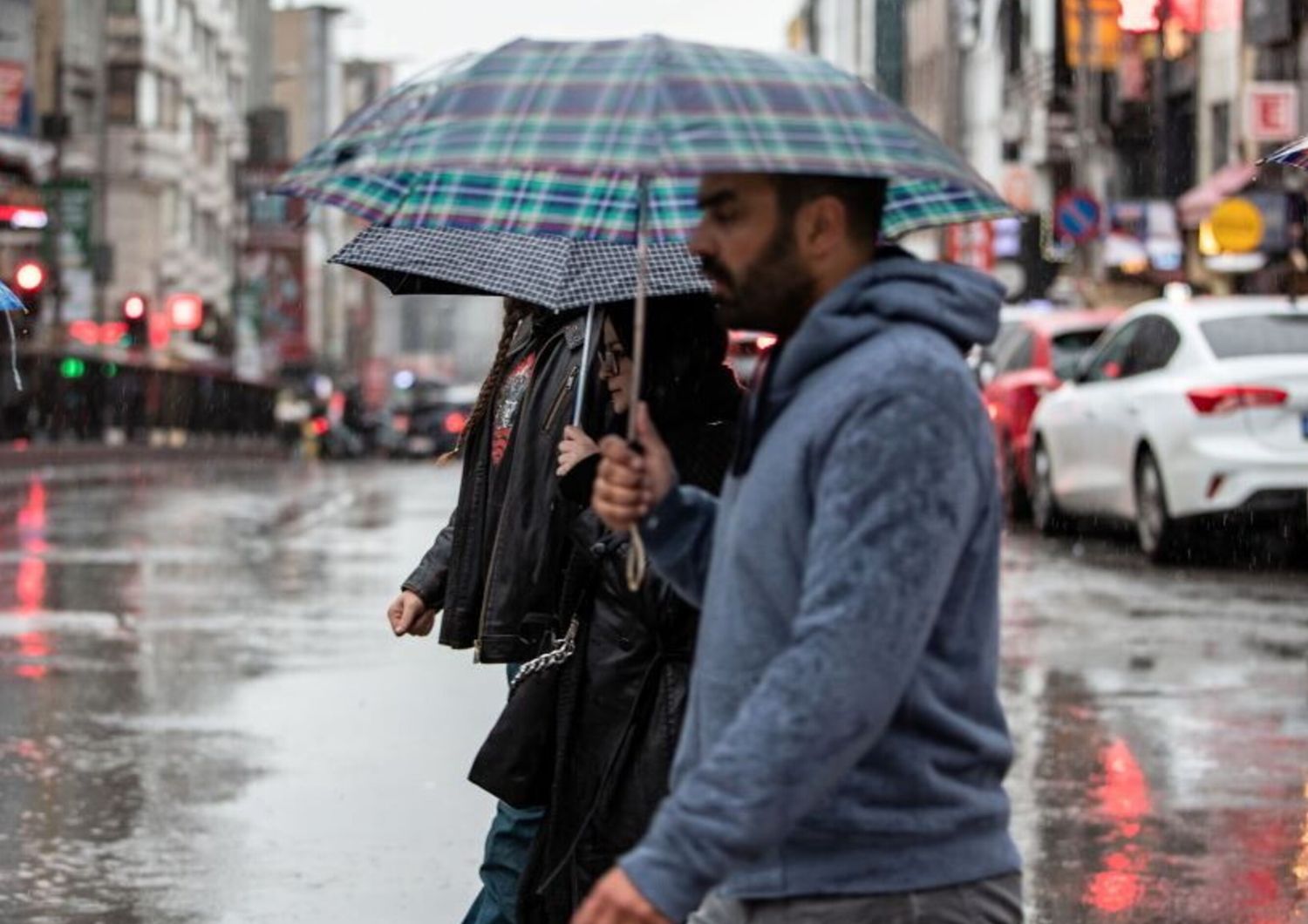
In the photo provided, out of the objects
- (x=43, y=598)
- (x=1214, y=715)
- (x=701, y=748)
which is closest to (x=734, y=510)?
(x=701, y=748)

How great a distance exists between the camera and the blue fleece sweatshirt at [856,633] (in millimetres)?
3131

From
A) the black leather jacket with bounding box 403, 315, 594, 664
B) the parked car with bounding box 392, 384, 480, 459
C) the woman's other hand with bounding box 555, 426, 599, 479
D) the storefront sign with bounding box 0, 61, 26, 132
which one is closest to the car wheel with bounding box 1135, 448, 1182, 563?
the black leather jacket with bounding box 403, 315, 594, 664

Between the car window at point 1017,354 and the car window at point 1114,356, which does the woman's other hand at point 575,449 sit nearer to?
the car window at point 1114,356

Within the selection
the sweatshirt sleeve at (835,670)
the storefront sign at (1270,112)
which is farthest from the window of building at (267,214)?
the sweatshirt sleeve at (835,670)

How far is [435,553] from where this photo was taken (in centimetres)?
604

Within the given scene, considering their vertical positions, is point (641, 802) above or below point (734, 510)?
below

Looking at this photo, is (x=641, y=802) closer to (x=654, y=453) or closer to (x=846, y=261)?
(x=654, y=453)

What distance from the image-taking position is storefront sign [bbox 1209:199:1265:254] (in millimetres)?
33344

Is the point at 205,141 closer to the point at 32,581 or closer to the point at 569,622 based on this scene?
the point at 32,581

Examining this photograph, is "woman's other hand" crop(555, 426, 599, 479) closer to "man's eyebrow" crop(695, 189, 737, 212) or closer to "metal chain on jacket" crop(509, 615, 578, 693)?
"metal chain on jacket" crop(509, 615, 578, 693)

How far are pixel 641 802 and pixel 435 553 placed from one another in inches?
47.5

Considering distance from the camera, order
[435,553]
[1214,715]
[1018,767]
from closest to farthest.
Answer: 1. [435,553]
2. [1018,767]
3. [1214,715]

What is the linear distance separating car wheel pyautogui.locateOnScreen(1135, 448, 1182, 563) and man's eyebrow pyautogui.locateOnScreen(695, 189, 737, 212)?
554 inches

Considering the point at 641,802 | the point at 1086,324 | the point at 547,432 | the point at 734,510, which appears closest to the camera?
the point at 734,510
